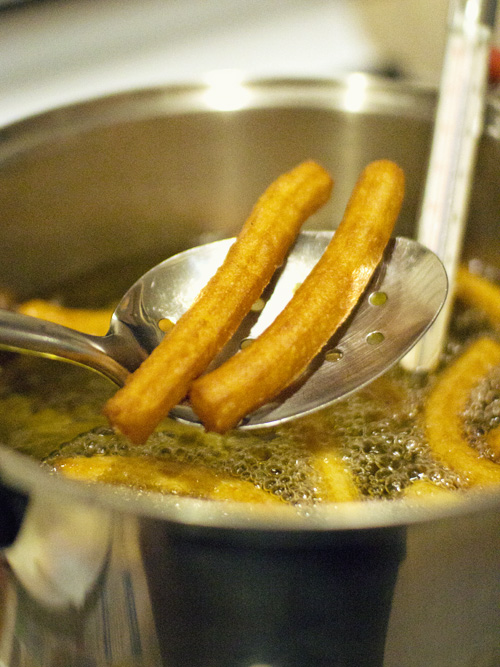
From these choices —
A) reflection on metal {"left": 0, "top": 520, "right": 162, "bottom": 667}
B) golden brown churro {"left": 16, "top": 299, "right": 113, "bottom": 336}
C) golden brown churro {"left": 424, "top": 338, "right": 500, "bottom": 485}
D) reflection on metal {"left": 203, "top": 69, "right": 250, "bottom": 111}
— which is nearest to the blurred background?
reflection on metal {"left": 203, "top": 69, "right": 250, "bottom": 111}

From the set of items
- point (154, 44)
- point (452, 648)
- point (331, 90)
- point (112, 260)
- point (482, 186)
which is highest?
point (154, 44)

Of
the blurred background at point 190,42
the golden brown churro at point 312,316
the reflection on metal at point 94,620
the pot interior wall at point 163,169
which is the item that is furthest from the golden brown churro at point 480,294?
the reflection on metal at point 94,620

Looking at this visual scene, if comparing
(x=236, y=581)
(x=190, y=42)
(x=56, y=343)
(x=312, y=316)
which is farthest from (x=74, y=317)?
(x=190, y=42)

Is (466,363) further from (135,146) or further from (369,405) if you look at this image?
(135,146)

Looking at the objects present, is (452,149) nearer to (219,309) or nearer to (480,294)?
(480,294)

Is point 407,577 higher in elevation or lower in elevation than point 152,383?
lower

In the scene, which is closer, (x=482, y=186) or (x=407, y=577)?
(x=407, y=577)

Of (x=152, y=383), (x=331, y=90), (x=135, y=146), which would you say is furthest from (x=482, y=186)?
(x=152, y=383)

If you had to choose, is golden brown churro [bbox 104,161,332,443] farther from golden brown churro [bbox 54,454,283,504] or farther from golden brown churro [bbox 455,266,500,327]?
golden brown churro [bbox 455,266,500,327]
